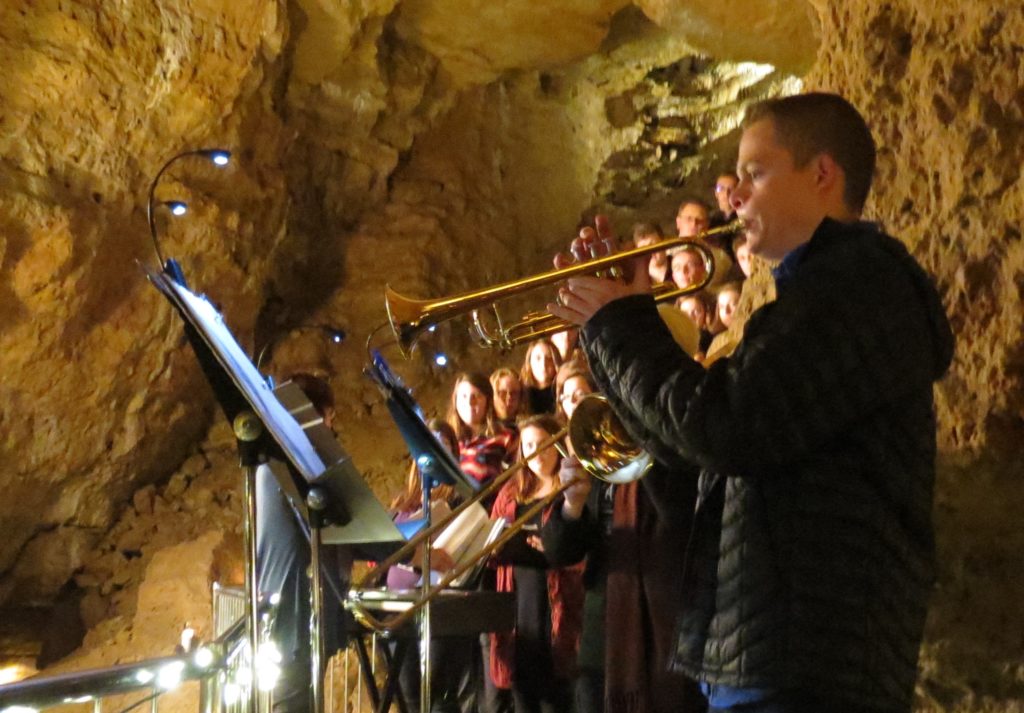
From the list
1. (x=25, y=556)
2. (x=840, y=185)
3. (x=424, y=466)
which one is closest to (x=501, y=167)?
(x=25, y=556)

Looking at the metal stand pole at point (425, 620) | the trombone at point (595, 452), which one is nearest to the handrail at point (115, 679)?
the trombone at point (595, 452)

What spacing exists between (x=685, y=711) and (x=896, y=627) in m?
1.40

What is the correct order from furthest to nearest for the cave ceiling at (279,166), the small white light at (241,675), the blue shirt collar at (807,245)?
the cave ceiling at (279,166)
the small white light at (241,675)
the blue shirt collar at (807,245)

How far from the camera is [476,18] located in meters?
5.59

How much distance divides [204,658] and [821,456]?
140cm

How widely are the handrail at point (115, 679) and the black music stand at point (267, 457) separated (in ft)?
0.62

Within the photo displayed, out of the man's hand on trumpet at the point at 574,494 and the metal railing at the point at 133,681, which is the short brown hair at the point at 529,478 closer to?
the man's hand on trumpet at the point at 574,494

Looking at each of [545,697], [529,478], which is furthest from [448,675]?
[529,478]

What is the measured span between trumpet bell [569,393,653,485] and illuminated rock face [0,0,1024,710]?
0.72m

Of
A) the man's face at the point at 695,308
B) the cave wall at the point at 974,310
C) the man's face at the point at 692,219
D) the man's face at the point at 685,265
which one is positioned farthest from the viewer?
the man's face at the point at 692,219

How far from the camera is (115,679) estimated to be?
67.6 inches

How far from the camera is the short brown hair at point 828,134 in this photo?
1.52 meters

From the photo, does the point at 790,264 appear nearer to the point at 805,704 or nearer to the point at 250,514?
the point at 805,704

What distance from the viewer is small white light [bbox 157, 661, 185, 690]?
6.15 feet
